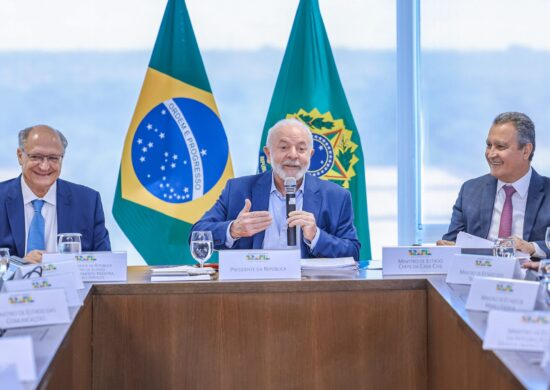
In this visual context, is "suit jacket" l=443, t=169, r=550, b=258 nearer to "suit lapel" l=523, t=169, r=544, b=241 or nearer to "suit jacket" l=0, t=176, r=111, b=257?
"suit lapel" l=523, t=169, r=544, b=241

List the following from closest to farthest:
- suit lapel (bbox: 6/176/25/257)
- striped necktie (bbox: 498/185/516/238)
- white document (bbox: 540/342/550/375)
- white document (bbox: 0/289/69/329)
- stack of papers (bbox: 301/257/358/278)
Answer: white document (bbox: 540/342/550/375) → white document (bbox: 0/289/69/329) → stack of papers (bbox: 301/257/358/278) → suit lapel (bbox: 6/176/25/257) → striped necktie (bbox: 498/185/516/238)

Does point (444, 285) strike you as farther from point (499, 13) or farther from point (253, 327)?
point (499, 13)

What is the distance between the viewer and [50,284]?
2.01m

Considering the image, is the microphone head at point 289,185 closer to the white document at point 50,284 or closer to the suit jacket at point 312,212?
the suit jacket at point 312,212

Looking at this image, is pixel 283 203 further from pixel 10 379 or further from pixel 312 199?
pixel 10 379

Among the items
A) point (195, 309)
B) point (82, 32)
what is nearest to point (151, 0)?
point (82, 32)

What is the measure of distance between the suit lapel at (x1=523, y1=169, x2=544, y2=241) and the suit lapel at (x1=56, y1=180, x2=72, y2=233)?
2.09 metres

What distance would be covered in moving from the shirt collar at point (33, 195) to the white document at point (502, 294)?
7.08 feet

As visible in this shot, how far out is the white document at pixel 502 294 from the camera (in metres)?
1.75

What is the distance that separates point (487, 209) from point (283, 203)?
0.98 metres

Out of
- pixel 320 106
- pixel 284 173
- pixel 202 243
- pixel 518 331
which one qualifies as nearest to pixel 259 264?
pixel 202 243

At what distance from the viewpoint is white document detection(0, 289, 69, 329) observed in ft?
5.67

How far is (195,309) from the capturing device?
251 centimetres

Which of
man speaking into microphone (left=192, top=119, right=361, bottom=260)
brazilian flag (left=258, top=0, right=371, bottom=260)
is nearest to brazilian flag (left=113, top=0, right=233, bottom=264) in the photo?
brazilian flag (left=258, top=0, right=371, bottom=260)
